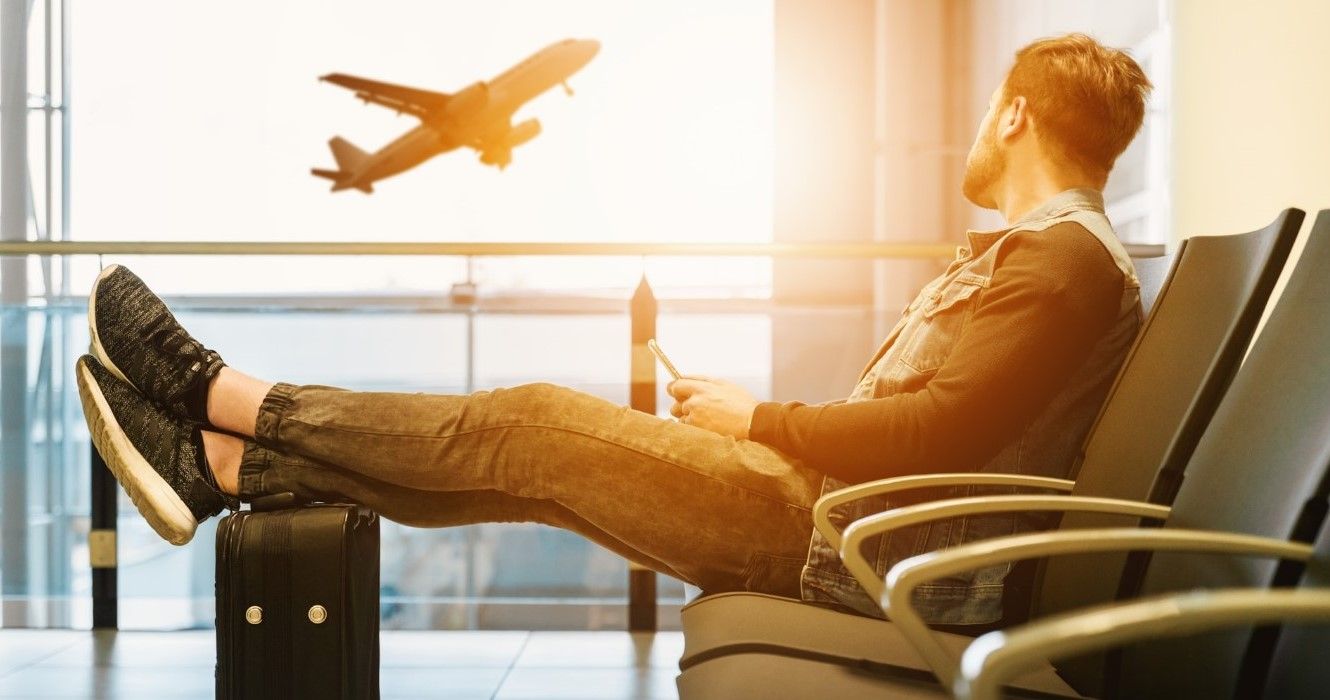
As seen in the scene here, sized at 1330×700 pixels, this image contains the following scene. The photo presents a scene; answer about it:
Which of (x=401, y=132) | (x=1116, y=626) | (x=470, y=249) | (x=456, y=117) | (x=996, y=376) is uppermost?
(x=401, y=132)

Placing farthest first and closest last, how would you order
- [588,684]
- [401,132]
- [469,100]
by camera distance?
1. [401,132]
2. [469,100]
3. [588,684]

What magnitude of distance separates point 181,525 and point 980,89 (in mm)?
7163

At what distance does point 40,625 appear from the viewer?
2576 millimetres

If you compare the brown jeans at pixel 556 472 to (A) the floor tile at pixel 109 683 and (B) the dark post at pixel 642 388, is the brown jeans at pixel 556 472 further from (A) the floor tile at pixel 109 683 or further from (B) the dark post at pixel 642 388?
(B) the dark post at pixel 642 388

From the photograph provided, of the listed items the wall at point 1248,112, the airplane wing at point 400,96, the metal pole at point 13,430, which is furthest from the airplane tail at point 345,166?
the wall at point 1248,112

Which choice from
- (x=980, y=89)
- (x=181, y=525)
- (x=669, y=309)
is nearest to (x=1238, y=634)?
(x=181, y=525)

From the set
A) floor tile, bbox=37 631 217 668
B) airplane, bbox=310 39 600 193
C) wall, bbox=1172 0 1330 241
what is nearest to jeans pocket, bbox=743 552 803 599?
wall, bbox=1172 0 1330 241

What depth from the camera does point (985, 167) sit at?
5.21ft

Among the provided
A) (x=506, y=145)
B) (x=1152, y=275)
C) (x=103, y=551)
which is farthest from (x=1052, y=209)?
(x=506, y=145)

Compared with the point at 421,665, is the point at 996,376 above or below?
above

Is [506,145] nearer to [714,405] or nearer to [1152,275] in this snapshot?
[714,405]

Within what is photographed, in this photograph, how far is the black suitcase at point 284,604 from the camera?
54.5 inches

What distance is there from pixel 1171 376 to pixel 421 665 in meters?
1.70

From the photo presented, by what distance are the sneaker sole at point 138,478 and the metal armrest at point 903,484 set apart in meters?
0.82
